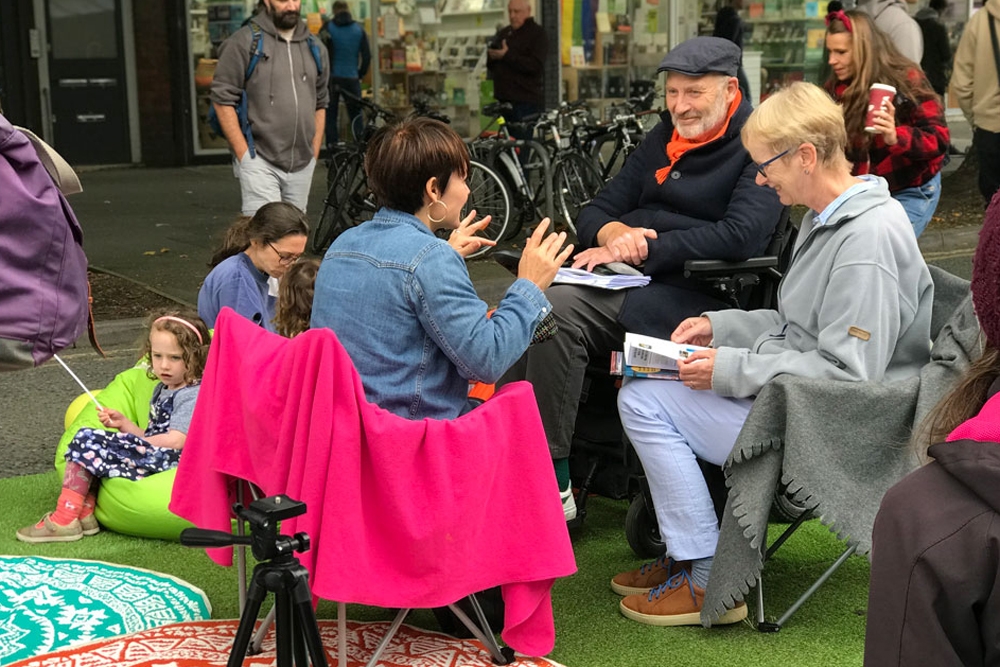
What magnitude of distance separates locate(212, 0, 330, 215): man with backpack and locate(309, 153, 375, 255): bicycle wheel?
8.37 ft

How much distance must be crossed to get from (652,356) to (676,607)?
28.6 inches

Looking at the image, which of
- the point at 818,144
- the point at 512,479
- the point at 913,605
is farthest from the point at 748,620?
the point at 913,605

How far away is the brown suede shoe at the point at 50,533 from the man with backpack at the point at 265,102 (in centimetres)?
347

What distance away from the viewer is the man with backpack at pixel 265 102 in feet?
25.7

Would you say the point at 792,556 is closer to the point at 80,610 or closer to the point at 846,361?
the point at 846,361

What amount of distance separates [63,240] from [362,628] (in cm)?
146

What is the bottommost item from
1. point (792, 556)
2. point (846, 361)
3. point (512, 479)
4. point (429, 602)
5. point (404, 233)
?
point (792, 556)

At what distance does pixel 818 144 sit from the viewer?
3.81 meters

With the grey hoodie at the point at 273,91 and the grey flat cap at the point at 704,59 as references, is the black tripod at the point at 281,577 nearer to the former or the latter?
the grey flat cap at the point at 704,59

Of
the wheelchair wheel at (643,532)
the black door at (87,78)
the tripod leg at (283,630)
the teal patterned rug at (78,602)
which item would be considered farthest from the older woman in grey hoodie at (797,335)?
the black door at (87,78)

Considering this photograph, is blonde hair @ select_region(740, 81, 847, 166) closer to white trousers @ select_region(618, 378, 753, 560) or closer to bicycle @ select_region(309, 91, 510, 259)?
white trousers @ select_region(618, 378, 753, 560)

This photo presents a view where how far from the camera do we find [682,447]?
392 cm

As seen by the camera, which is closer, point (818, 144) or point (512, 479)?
point (512, 479)

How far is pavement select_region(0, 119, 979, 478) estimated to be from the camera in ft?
20.9
